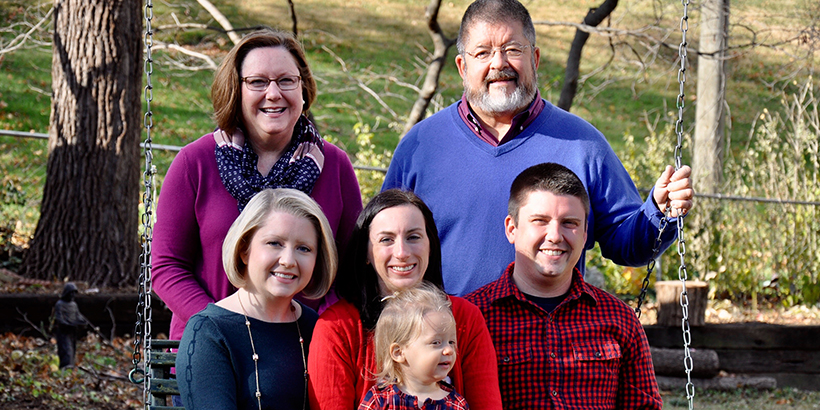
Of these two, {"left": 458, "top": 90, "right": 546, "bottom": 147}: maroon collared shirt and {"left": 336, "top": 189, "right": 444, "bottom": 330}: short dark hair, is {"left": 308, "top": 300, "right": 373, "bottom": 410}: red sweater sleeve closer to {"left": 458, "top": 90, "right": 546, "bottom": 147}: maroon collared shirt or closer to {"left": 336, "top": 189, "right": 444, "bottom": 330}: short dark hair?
{"left": 336, "top": 189, "right": 444, "bottom": 330}: short dark hair

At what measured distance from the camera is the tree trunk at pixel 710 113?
1007 centimetres

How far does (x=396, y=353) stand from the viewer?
249 cm

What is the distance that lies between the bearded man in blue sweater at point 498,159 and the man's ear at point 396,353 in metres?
0.76

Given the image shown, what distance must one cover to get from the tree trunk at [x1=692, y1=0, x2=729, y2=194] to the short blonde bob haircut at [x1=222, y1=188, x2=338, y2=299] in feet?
24.4

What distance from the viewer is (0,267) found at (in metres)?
7.29

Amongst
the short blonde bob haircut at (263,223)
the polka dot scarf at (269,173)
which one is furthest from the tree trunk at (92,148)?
the short blonde bob haircut at (263,223)

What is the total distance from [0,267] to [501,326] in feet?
19.1

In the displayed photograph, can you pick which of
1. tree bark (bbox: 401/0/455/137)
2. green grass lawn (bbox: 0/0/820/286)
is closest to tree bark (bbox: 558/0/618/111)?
tree bark (bbox: 401/0/455/137)

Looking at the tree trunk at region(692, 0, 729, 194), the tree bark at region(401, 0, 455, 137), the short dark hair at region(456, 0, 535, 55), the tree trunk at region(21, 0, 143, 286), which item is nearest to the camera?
the short dark hair at region(456, 0, 535, 55)

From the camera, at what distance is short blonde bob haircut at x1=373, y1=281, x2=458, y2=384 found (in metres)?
2.47

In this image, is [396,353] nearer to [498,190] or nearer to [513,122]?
[498,190]

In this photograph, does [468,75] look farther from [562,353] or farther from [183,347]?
[183,347]

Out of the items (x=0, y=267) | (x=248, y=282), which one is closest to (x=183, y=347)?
(x=248, y=282)

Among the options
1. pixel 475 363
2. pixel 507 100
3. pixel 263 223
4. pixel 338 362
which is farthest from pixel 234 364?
pixel 507 100
